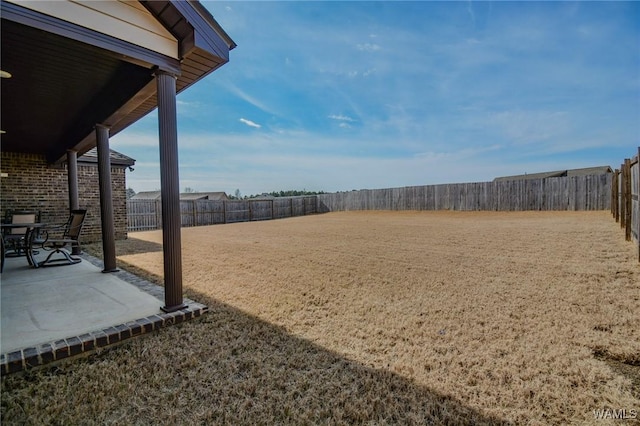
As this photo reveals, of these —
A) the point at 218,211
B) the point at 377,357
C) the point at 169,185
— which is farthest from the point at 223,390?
the point at 218,211

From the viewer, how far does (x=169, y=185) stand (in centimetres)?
276

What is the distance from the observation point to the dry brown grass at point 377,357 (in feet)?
5.29

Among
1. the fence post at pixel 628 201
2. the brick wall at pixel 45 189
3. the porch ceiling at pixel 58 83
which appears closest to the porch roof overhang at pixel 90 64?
the porch ceiling at pixel 58 83

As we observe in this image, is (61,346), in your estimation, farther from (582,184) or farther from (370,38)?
(582,184)

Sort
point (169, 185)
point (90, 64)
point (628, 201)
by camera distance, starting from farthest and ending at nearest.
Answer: point (628, 201) → point (90, 64) → point (169, 185)

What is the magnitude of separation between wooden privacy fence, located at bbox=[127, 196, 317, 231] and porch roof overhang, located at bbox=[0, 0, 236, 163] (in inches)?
334

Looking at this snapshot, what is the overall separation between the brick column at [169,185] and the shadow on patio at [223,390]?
0.59 meters

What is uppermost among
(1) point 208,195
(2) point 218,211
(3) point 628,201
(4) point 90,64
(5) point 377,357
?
(4) point 90,64

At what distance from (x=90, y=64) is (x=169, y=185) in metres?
1.81

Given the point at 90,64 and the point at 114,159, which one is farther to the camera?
the point at 114,159

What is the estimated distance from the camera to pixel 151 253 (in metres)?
6.68

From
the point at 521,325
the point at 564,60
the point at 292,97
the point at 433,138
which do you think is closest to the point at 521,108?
the point at 564,60

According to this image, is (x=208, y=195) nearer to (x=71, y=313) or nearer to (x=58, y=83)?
(x=58, y=83)

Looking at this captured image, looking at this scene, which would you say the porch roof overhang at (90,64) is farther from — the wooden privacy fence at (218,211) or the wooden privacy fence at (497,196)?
the wooden privacy fence at (497,196)
